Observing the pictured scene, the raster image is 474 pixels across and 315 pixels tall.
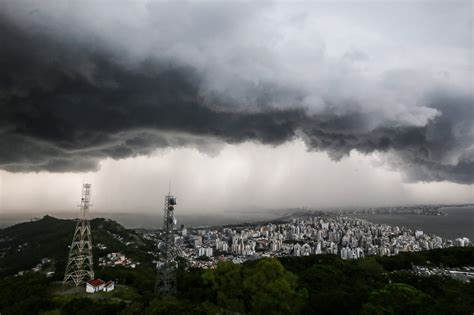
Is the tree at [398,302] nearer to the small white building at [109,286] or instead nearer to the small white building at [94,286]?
the small white building at [109,286]

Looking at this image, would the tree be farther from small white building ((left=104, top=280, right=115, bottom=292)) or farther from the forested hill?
the forested hill

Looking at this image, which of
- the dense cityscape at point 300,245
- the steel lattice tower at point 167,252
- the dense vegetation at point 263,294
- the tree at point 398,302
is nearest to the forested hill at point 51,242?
the dense cityscape at point 300,245

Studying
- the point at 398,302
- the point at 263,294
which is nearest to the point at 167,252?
the point at 263,294

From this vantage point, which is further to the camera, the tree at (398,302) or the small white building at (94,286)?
the small white building at (94,286)

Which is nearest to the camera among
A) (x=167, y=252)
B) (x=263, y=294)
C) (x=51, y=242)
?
(x=263, y=294)

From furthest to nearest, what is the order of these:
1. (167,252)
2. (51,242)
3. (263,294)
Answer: (51,242) < (167,252) < (263,294)

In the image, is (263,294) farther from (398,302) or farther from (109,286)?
(109,286)

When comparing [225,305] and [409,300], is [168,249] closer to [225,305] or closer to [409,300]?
[225,305]
